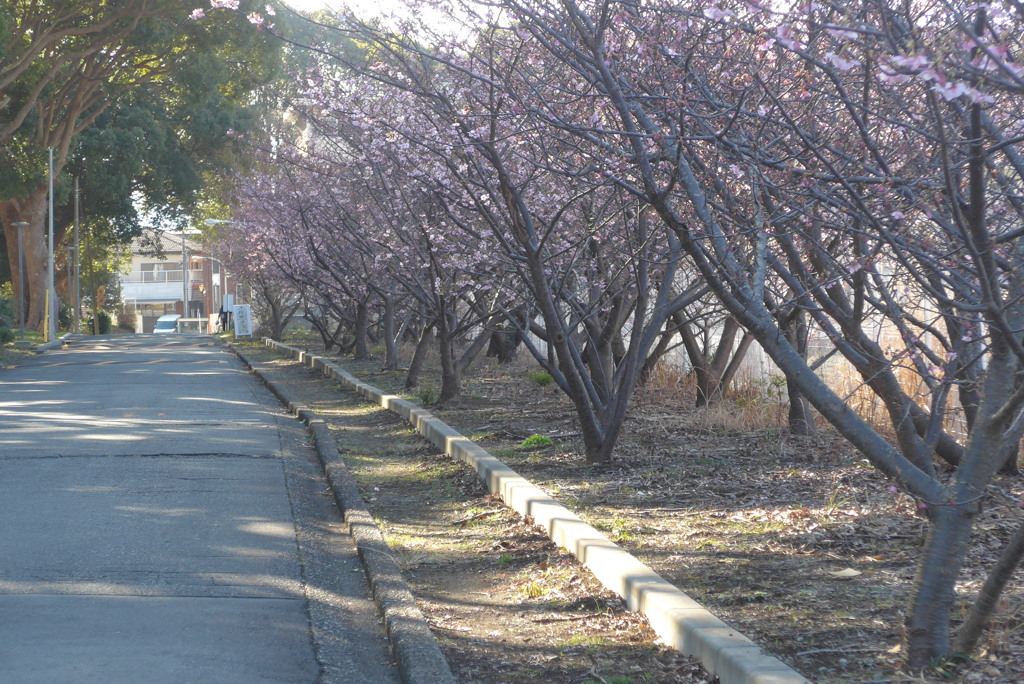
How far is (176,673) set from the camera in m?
4.52

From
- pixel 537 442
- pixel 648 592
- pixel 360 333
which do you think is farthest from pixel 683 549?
pixel 360 333

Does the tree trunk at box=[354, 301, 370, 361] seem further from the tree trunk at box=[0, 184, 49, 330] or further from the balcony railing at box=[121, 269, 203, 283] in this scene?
the balcony railing at box=[121, 269, 203, 283]

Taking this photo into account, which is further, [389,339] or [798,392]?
[389,339]

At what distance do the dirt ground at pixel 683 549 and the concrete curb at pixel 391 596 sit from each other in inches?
5.9

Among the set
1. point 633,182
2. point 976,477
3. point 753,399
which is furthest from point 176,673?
Result: point 753,399

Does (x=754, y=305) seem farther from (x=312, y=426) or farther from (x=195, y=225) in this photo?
(x=195, y=225)

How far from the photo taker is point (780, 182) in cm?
629

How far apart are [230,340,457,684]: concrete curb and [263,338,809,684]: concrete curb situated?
38.2 inches

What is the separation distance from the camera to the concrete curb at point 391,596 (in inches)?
184

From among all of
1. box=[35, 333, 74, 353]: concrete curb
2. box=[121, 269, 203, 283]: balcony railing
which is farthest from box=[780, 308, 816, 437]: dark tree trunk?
box=[121, 269, 203, 283]: balcony railing

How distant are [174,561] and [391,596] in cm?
147

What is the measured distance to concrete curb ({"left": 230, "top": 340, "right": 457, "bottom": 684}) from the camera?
467 cm

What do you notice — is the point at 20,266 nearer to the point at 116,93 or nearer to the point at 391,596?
the point at 116,93

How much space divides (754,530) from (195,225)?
46.2 metres
